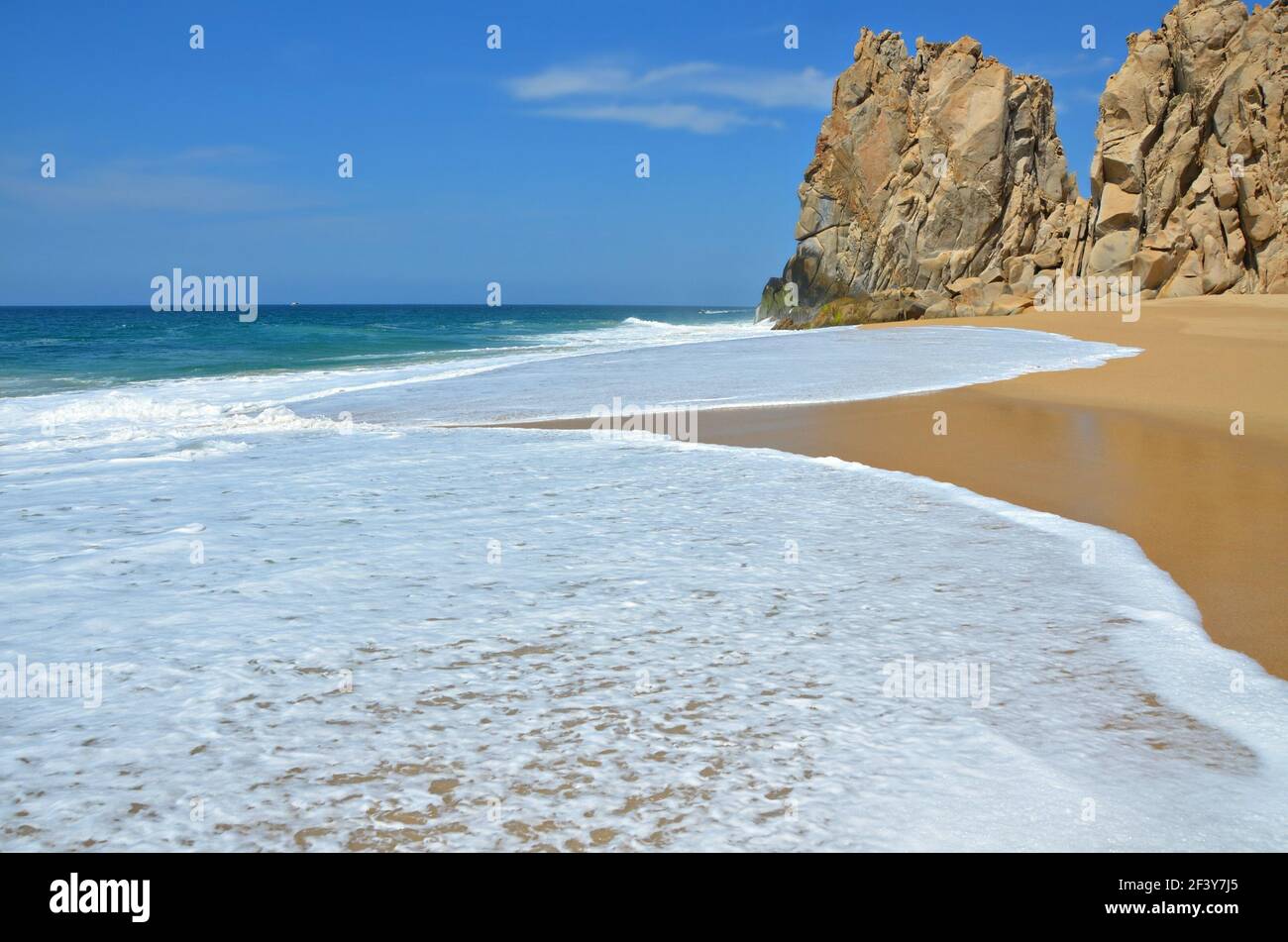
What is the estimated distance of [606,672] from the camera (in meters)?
3.66

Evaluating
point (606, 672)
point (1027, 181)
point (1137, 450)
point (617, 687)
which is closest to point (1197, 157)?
point (1027, 181)

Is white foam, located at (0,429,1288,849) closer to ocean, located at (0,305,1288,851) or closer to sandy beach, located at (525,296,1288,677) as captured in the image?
ocean, located at (0,305,1288,851)

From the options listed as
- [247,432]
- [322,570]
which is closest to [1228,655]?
[322,570]

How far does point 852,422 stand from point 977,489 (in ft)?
11.6

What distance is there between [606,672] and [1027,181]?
52350 millimetres

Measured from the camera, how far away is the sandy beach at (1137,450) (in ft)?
16.4

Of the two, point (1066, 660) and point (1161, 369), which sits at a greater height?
point (1161, 369)

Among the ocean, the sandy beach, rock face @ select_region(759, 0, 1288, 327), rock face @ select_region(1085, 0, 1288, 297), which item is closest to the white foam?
the ocean

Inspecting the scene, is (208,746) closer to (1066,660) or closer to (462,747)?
(462,747)

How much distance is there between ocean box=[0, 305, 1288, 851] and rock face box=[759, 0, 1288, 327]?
122 feet

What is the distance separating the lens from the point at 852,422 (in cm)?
1052

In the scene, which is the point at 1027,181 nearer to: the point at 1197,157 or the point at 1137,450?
the point at 1197,157

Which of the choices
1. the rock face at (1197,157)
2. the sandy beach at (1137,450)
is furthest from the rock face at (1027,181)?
the sandy beach at (1137,450)
